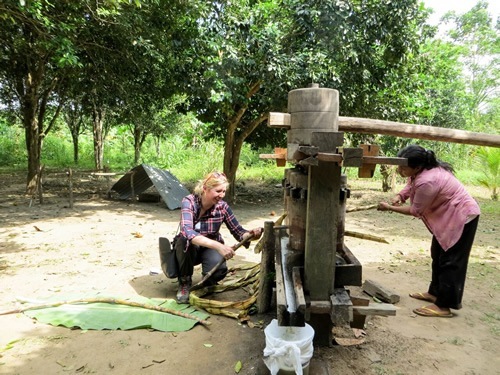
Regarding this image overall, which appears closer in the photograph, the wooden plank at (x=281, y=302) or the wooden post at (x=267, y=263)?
the wooden plank at (x=281, y=302)

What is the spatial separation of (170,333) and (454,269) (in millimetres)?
2763

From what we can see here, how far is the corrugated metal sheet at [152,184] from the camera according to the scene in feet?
31.9

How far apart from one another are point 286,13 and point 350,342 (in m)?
7.24

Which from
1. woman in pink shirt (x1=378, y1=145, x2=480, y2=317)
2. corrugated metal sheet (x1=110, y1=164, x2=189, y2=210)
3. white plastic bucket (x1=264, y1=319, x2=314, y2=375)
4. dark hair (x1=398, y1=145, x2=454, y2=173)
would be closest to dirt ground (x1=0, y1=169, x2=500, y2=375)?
white plastic bucket (x1=264, y1=319, x2=314, y2=375)

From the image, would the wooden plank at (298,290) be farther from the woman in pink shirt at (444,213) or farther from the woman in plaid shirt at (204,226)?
the woman in pink shirt at (444,213)

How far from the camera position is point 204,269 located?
3.96 meters

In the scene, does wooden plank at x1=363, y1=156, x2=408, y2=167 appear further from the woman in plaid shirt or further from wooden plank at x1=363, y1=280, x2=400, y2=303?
wooden plank at x1=363, y1=280, x2=400, y2=303

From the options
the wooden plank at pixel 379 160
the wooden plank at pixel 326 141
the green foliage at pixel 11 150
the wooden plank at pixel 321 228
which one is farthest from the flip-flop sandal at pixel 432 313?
the green foliage at pixel 11 150

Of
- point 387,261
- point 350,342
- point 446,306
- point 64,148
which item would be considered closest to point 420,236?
point 387,261

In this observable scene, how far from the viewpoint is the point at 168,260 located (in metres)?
3.91

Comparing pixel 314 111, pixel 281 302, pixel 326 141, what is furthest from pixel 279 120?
pixel 281 302

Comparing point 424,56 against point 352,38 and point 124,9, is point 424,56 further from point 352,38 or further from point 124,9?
point 124,9

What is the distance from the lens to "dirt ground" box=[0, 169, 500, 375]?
286 cm

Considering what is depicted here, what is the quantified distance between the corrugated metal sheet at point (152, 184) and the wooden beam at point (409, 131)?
23.4 feet
